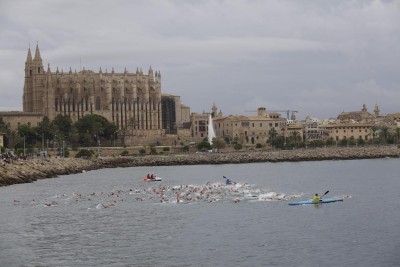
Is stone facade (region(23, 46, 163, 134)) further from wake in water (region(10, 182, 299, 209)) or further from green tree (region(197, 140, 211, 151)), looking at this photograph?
wake in water (region(10, 182, 299, 209))

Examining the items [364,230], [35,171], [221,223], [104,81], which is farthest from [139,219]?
[104,81]

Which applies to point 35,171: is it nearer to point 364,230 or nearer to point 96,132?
point 364,230

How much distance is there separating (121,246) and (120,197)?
2447cm

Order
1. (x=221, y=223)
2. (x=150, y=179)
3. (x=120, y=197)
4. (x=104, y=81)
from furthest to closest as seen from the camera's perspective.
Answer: (x=104, y=81)
(x=150, y=179)
(x=120, y=197)
(x=221, y=223)

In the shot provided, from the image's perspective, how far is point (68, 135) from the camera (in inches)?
5650

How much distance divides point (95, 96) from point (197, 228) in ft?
423

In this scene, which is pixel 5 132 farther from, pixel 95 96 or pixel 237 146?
pixel 237 146

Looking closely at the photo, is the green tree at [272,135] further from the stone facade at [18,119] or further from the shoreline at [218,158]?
the stone facade at [18,119]

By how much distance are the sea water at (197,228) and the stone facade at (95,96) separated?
97.6 m

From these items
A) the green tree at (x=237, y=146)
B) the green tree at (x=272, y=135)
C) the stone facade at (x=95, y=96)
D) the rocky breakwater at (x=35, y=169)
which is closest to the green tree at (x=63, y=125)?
the stone facade at (x=95, y=96)

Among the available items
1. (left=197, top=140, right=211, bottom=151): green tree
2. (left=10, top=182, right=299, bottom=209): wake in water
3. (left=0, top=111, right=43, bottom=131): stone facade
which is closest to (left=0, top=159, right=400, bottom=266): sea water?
(left=10, top=182, right=299, bottom=209): wake in water

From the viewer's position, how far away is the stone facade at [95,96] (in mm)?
161250

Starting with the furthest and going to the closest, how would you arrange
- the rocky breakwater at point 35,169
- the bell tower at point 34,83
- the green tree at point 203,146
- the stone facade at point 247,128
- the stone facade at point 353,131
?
the stone facade at point 353,131
the stone facade at point 247,128
the bell tower at point 34,83
the green tree at point 203,146
the rocky breakwater at point 35,169

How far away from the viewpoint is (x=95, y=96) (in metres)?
167
